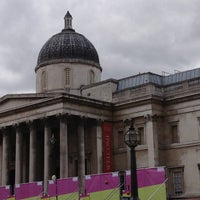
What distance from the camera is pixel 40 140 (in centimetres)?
5716

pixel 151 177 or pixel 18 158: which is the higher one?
pixel 18 158

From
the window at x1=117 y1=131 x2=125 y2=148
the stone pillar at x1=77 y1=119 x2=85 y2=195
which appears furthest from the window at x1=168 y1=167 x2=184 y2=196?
the stone pillar at x1=77 y1=119 x2=85 y2=195

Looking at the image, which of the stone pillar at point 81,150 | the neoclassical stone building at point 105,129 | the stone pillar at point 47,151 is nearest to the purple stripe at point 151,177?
the neoclassical stone building at point 105,129

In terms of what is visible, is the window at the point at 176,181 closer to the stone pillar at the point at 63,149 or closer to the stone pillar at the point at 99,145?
the stone pillar at the point at 99,145

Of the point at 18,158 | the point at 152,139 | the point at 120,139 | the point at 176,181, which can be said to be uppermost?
the point at 120,139

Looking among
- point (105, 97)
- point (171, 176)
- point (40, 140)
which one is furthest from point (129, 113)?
point (40, 140)

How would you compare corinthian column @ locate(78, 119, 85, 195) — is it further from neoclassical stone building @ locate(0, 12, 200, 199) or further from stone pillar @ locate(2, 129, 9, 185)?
stone pillar @ locate(2, 129, 9, 185)

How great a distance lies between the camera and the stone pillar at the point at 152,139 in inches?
1951

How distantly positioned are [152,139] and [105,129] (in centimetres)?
582

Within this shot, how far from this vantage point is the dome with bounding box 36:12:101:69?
6019 centimetres

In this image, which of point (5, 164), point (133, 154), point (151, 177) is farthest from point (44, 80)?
point (133, 154)

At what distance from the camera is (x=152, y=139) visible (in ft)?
164

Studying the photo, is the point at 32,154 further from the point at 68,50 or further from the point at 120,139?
the point at 68,50

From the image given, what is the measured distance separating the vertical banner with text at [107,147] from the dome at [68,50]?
422 inches
